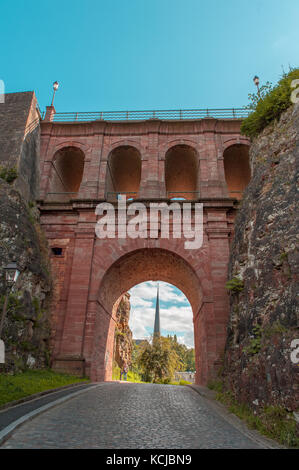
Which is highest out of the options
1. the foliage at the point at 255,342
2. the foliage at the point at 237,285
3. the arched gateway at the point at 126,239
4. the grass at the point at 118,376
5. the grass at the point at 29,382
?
the arched gateway at the point at 126,239

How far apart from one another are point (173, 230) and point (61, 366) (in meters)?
8.17

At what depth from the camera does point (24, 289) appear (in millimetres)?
12133

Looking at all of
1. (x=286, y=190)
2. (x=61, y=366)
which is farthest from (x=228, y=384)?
A: (x=61, y=366)

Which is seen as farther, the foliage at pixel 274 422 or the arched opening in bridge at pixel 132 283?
the arched opening in bridge at pixel 132 283

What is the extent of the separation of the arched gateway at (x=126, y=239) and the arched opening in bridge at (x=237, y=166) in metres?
0.14

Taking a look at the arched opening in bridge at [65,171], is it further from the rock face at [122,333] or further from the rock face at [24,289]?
the rock face at [122,333]

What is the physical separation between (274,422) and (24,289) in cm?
1007

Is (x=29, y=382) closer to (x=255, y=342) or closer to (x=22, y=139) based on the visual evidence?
(x=255, y=342)

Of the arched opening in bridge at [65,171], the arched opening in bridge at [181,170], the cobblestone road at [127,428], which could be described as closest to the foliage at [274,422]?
the cobblestone road at [127,428]

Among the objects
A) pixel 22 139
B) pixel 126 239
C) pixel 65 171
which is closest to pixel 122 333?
pixel 126 239

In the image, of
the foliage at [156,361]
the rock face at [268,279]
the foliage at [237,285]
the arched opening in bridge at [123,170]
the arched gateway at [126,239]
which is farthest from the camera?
the foliage at [156,361]

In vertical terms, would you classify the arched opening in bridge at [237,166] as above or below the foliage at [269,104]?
above

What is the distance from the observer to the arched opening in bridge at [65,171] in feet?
60.4
